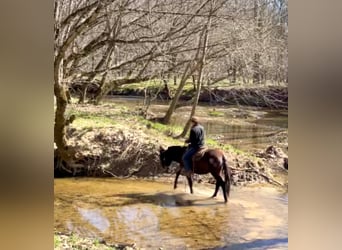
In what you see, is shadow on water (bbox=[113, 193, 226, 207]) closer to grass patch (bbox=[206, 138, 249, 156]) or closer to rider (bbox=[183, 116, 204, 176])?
rider (bbox=[183, 116, 204, 176])

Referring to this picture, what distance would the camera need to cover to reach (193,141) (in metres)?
2.04

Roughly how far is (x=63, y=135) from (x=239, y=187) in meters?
0.83

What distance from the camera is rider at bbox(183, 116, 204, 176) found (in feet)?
6.66

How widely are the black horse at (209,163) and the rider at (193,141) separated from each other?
0.02 meters

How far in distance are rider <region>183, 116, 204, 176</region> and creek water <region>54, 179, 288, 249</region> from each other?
0.06 meters

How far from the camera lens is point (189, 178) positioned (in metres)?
2.03

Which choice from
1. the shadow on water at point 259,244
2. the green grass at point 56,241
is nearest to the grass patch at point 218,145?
the shadow on water at point 259,244

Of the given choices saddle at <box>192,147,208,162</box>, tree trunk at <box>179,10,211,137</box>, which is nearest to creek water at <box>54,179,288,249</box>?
saddle at <box>192,147,208,162</box>

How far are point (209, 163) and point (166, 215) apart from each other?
0.31m

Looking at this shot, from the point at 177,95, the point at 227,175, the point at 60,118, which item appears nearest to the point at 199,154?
the point at 227,175

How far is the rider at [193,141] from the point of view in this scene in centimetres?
203
